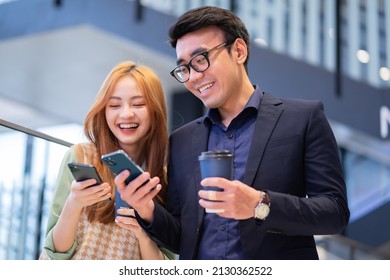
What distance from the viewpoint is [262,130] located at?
5.34ft

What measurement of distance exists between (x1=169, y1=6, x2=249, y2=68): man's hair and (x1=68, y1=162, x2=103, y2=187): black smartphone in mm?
517

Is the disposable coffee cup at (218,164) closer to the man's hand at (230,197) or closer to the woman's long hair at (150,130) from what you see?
the man's hand at (230,197)

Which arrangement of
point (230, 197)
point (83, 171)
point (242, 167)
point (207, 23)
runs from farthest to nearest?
point (207, 23) < point (242, 167) < point (83, 171) < point (230, 197)

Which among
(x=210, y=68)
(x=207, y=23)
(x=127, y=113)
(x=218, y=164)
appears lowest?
(x=218, y=164)

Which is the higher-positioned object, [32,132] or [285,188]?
[32,132]

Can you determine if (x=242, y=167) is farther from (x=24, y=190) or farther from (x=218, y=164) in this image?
(x=24, y=190)

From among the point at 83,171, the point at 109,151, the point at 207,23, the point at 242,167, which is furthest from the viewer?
the point at 109,151

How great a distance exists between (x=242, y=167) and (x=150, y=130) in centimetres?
40

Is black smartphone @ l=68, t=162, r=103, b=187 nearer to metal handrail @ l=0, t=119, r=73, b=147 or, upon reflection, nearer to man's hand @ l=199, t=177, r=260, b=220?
man's hand @ l=199, t=177, r=260, b=220

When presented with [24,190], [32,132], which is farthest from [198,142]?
[24,190]
